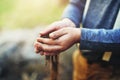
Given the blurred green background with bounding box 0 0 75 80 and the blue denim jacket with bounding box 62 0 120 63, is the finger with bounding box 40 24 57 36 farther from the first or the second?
the blurred green background with bounding box 0 0 75 80

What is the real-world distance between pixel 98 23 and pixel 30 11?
769 millimetres

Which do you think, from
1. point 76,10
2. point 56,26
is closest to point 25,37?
point 76,10

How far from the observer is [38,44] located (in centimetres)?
88

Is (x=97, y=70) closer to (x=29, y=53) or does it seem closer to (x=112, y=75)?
(x=112, y=75)

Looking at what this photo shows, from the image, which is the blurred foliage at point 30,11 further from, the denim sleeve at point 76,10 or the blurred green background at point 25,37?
the denim sleeve at point 76,10

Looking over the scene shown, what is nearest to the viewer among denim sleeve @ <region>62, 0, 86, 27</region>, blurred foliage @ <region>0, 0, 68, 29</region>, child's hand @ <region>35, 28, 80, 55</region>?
child's hand @ <region>35, 28, 80, 55</region>

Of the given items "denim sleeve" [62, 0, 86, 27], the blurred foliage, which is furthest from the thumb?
the blurred foliage

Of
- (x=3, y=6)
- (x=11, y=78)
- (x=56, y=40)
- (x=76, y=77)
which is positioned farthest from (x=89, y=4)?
(x=11, y=78)

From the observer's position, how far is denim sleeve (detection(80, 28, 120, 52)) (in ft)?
2.79

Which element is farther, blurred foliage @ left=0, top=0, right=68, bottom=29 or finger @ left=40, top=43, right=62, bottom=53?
blurred foliage @ left=0, top=0, right=68, bottom=29

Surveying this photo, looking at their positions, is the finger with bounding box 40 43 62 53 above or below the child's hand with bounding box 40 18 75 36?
below

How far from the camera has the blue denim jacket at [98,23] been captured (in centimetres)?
85

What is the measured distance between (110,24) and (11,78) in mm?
1003

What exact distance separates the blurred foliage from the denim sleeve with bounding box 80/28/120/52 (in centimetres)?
83
